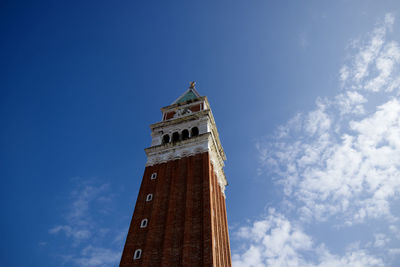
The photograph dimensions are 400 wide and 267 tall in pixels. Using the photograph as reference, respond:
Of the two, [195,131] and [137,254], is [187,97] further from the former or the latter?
[137,254]

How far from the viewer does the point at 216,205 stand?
2819 centimetres

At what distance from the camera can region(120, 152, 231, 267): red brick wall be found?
22016 mm

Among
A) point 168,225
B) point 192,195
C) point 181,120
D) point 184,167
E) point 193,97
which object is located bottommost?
point 168,225

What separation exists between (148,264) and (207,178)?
892 centimetres

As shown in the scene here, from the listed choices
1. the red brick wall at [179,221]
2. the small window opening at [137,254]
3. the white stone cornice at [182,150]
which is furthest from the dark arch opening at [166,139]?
the small window opening at [137,254]

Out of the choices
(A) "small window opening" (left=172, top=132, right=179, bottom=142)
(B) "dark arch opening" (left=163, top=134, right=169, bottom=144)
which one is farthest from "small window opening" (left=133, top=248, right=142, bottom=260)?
(B) "dark arch opening" (left=163, top=134, right=169, bottom=144)

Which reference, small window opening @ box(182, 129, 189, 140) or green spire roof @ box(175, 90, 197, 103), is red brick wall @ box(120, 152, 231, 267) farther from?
green spire roof @ box(175, 90, 197, 103)

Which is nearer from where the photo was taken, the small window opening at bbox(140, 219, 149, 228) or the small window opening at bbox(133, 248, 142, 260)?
the small window opening at bbox(133, 248, 142, 260)

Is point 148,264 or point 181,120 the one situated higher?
point 181,120

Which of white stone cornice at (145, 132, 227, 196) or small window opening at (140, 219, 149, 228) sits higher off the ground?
white stone cornice at (145, 132, 227, 196)

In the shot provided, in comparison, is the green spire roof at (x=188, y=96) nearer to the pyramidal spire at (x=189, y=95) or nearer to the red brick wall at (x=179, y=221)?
the pyramidal spire at (x=189, y=95)

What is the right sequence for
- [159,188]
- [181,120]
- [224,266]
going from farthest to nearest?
[181,120], [159,188], [224,266]

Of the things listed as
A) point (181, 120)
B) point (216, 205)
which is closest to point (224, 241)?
point (216, 205)

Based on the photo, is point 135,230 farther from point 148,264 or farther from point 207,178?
point 207,178
